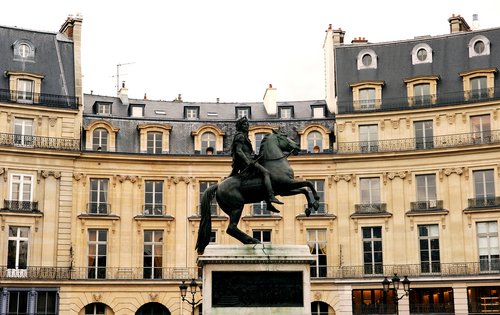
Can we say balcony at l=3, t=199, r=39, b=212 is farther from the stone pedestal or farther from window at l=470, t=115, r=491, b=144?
the stone pedestal

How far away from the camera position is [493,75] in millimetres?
55531

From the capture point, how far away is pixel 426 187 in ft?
183

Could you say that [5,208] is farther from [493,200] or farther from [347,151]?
[493,200]

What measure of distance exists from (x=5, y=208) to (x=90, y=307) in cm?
803

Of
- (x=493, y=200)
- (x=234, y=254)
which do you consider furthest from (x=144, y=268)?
(x=234, y=254)

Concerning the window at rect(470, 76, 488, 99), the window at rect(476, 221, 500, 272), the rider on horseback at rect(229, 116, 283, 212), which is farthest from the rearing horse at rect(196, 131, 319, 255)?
the window at rect(470, 76, 488, 99)

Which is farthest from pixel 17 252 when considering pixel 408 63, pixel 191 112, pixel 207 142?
pixel 408 63

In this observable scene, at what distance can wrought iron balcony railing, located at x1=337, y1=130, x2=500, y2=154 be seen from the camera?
2160 inches

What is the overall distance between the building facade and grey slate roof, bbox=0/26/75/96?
0.09 m

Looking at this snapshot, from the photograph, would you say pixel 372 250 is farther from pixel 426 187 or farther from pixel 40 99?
pixel 40 99

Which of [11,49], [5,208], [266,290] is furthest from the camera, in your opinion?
[11,49]

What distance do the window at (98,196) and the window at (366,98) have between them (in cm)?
1734

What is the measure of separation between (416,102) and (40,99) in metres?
23.9

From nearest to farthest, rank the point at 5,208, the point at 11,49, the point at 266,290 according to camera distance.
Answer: the point at 266,290, the point at 5,208, the point at 11,49
